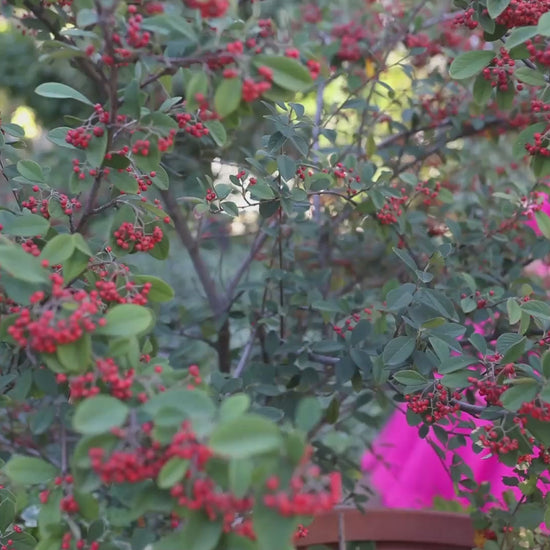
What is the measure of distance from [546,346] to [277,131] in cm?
57

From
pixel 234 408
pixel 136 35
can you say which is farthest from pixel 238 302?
pixel 234 408

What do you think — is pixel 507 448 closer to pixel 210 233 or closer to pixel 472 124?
pixel 472 124

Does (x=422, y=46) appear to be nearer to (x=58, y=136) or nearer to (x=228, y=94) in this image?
(x=58, y=136)

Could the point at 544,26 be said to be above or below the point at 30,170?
above

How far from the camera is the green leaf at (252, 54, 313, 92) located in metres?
0.81

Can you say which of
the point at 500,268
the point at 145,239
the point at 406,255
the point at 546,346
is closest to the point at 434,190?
the point at 500,268

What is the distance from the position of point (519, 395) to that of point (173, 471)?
49cm

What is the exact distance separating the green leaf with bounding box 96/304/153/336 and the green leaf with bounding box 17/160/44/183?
0.38m

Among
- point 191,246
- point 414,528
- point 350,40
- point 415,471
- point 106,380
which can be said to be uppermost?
point 106,380

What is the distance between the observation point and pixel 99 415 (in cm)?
73

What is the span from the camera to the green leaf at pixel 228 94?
802 mm

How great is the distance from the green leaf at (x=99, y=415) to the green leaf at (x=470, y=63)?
2.46 feet

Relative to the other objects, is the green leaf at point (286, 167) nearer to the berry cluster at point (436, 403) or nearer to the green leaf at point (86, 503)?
the berry cluster at point (436, 403)

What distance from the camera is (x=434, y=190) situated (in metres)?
1.80
